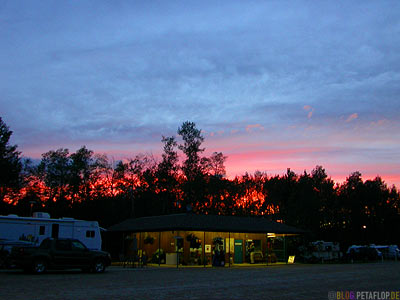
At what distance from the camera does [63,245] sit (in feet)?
76.5

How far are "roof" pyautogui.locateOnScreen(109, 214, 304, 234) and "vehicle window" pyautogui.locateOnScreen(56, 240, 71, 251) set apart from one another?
31.3 feet

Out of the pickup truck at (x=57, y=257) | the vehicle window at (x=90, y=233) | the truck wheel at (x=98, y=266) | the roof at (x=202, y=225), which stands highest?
Result: the roof at (x=202, y=225)

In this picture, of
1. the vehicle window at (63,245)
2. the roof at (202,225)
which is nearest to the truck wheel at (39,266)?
the vehicle window at (63,245)

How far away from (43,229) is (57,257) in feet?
21.5

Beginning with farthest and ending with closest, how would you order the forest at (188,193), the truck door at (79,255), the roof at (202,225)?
1. the forest at (188,193)
2. the roof at (202,225)
3. the truck door at (79,255)

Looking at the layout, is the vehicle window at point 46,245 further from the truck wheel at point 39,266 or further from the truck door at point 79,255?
the truck door at point 79,255

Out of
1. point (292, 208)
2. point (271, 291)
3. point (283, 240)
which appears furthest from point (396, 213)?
point (271, 291)

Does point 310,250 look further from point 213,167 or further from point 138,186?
point 138,186

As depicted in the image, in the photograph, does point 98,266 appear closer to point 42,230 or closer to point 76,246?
point 76,246

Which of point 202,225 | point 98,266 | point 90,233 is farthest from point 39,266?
point 202,225

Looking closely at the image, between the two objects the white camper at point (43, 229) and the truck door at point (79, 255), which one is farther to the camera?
the white camper at point (43, 229)

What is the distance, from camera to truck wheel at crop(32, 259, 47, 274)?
22.2 meters

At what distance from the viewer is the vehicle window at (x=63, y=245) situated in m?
23.1

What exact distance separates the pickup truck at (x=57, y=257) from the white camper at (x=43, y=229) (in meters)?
4.32
